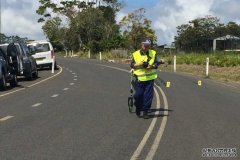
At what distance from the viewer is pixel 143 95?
43.9 feet

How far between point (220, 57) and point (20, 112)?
2844 cm

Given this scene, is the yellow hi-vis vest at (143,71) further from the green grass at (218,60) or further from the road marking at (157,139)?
the green grass at (218,60)

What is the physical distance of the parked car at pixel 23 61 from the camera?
25.2 meters

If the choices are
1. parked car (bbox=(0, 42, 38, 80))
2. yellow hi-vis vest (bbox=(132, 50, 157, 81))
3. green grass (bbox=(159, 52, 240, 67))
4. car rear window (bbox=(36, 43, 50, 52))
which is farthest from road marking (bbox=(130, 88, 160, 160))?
green grass (bbox=(159, 52, 240, 67))

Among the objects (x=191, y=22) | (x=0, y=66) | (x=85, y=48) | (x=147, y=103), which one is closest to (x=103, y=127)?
(x=147, y=103)

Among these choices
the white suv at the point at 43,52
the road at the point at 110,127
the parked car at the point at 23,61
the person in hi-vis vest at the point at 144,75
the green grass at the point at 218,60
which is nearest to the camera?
the road at the point at 110,127

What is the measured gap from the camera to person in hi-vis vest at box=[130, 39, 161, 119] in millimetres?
13258

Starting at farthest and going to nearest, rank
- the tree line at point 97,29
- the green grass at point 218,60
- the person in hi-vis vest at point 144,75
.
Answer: the tree line at point 97,29
the green grass at point 218,60
the person in hi-vis vest at point 144,75

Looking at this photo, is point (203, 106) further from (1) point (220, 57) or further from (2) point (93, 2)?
(2) point (93, 2)

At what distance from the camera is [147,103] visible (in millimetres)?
13289

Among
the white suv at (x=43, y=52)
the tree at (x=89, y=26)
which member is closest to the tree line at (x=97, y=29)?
the tree at (x=89, y=26)

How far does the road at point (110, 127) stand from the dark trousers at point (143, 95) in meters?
0.35

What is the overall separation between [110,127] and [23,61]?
1564cm

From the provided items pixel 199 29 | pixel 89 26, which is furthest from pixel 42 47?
pixel 199 29
